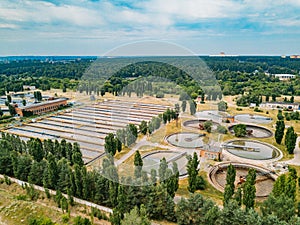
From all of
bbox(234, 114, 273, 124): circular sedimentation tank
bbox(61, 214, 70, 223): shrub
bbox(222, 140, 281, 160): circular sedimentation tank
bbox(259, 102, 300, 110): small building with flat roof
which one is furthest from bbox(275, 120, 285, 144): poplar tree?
bbox(61, 214, 70, 223): shrub

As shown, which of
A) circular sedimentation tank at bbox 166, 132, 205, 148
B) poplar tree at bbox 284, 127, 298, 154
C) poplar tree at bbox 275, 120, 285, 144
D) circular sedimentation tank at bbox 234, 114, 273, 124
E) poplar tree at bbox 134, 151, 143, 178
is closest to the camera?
poplar tree at bbox 134, 151, 143, 178

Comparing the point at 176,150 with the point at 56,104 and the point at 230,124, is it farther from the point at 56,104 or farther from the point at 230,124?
the point at 56,104

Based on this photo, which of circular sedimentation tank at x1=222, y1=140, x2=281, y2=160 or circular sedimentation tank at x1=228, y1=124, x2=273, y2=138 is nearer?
circular sedimentation tank at x1=222, y1=140, x2=281, y2=160

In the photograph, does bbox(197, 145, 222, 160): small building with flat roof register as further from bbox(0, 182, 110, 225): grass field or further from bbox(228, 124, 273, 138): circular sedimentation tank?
bbox(0, 182, 110, 225): grass field

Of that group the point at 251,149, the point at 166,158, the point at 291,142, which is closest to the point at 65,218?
the point at 166,158

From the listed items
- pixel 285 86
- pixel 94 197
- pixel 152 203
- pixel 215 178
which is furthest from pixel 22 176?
pixel 285 86

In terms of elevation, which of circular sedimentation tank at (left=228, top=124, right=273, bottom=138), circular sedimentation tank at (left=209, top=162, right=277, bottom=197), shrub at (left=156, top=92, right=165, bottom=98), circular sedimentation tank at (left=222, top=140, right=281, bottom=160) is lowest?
circular sedimentation tank at (left=209, top=162, right=277, bottom=197)

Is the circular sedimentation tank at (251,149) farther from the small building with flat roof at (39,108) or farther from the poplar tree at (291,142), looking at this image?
the small building with flat roof at (39,108)

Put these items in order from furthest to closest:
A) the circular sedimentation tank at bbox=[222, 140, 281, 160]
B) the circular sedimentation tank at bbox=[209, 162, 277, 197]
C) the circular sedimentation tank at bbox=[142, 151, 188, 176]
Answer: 1. the circular sedimentation tank at bbox=[222, 140, 281, 160]
2. the circular sedimentation tank at bbox=[209, 162, 277, 197]
3. the circular sedimentation tank at bbox=[142, 151, 188, 176]

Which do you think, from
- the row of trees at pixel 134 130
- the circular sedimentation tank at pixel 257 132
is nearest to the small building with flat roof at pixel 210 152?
the row of trees at pixel 134 130
